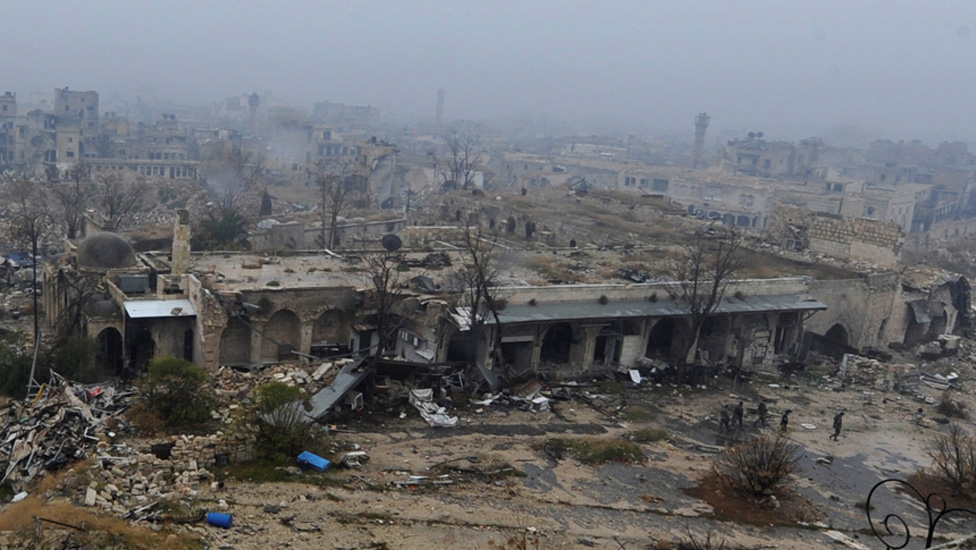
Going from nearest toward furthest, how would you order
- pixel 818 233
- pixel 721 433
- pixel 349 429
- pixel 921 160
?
pixel 349 429 < pixel 721 433 < pixel 818 233 < pixel 921 160

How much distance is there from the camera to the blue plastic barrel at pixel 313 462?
1434cm

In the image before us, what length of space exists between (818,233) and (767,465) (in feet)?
71.1

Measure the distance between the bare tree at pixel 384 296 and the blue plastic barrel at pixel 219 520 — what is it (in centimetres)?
700

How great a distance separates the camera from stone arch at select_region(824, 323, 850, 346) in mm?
28234

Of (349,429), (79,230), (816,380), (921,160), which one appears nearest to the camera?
(349,429)

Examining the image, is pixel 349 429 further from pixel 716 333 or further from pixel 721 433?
pixel 716 333

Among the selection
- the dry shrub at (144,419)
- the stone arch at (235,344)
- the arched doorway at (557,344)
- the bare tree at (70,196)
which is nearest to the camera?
the dry shrub at (144,419)

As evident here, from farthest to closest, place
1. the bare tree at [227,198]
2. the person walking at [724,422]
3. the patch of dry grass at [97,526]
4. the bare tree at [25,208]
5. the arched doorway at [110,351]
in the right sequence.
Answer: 1. the bare tree at [25,208]
2. the bare tree at [227,198]
3. the arched doorway at [110,351]
4. the person walking at [724,422]
5. the patch of dry grass at [97,526]

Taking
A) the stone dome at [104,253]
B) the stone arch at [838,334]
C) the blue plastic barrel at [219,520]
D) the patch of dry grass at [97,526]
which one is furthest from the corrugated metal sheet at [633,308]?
the patch of dry grass at [97,526]

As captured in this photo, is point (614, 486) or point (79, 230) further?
point (79, 230)

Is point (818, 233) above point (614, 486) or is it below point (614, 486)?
above

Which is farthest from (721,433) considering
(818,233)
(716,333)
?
(818,233)

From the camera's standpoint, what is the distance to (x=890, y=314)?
2873 centimetres

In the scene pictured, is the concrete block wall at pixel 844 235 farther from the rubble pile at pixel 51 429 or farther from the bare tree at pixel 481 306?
the rubble pile at pixel 51 429
